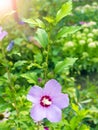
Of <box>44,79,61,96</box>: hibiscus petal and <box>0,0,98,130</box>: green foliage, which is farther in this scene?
<box>0,0,98,130</box>: green foliage

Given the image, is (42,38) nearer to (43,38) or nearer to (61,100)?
(43,38)

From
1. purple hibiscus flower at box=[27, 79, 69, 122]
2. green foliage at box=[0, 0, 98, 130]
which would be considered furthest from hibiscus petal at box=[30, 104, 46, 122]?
green foliage at box=[0, 0, 98, 130]

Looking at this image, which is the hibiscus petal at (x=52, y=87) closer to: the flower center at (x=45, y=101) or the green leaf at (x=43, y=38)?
the flower center at (x=45, y=101)

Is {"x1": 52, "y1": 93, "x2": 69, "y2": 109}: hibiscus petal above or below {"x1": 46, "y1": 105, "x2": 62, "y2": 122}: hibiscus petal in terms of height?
above

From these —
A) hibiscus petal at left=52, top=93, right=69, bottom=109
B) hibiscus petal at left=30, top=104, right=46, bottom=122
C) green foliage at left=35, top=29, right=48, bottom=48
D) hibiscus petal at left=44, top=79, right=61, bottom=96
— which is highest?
green foliage at left=35, top=29, right=48, bottom=48

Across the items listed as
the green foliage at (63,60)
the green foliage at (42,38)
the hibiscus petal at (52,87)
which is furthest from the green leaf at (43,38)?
the green foliage at (63,60)

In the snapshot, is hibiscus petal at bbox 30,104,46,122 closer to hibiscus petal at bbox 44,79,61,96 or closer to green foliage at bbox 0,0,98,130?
hibiscus petal at bbox 44,79,61,96

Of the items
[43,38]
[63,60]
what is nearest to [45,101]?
[43,38]

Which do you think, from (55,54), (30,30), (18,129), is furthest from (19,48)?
(18,129)
